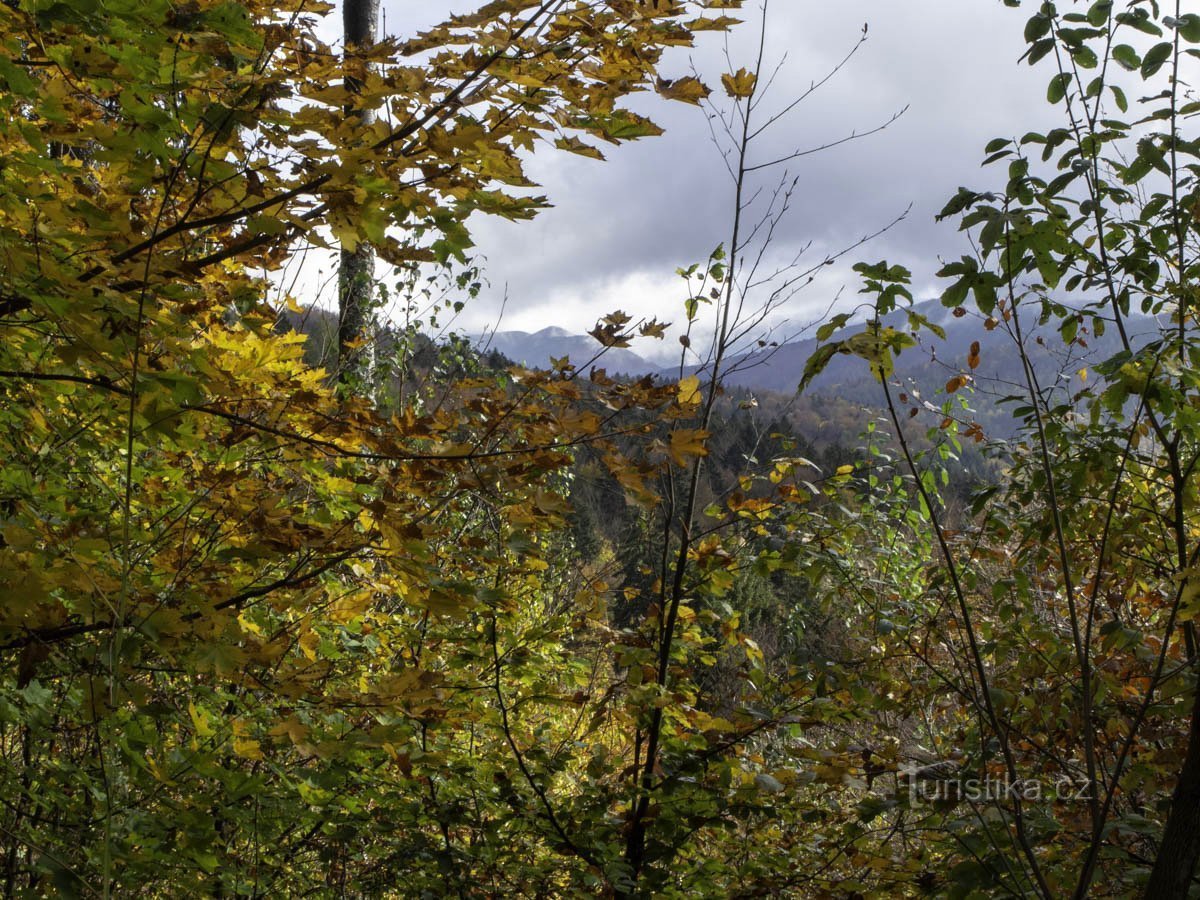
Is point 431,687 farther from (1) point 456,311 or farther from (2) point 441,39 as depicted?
(1) point 456,311

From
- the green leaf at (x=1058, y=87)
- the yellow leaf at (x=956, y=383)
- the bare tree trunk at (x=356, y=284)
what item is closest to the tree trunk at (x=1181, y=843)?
the green leaf at (x=1058, y=87)

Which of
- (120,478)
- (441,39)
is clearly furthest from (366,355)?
(441,39)

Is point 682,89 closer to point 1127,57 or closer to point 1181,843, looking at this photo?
point 1127,57

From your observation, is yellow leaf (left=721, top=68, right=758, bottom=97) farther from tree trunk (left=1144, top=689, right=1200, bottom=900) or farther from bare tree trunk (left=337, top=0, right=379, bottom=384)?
bare tree trunk (left=337, top=0, right=379, bottom=384)

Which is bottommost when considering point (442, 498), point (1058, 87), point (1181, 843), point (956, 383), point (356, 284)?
point (1181, 843)

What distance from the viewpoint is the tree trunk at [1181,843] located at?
1420mm

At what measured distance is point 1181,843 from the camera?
1.43 m

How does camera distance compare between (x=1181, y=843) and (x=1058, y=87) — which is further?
(x=1058, y=87)

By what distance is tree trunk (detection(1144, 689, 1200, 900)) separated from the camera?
4.66ft

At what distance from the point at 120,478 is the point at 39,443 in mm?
532

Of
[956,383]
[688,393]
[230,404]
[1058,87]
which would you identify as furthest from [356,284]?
[1058,87]

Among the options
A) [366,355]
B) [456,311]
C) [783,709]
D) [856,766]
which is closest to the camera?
[856,766]

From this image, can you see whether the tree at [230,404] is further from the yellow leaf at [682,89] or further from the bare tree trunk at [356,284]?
the bare tree trunk at [356,284]

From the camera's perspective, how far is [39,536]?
1.75m
